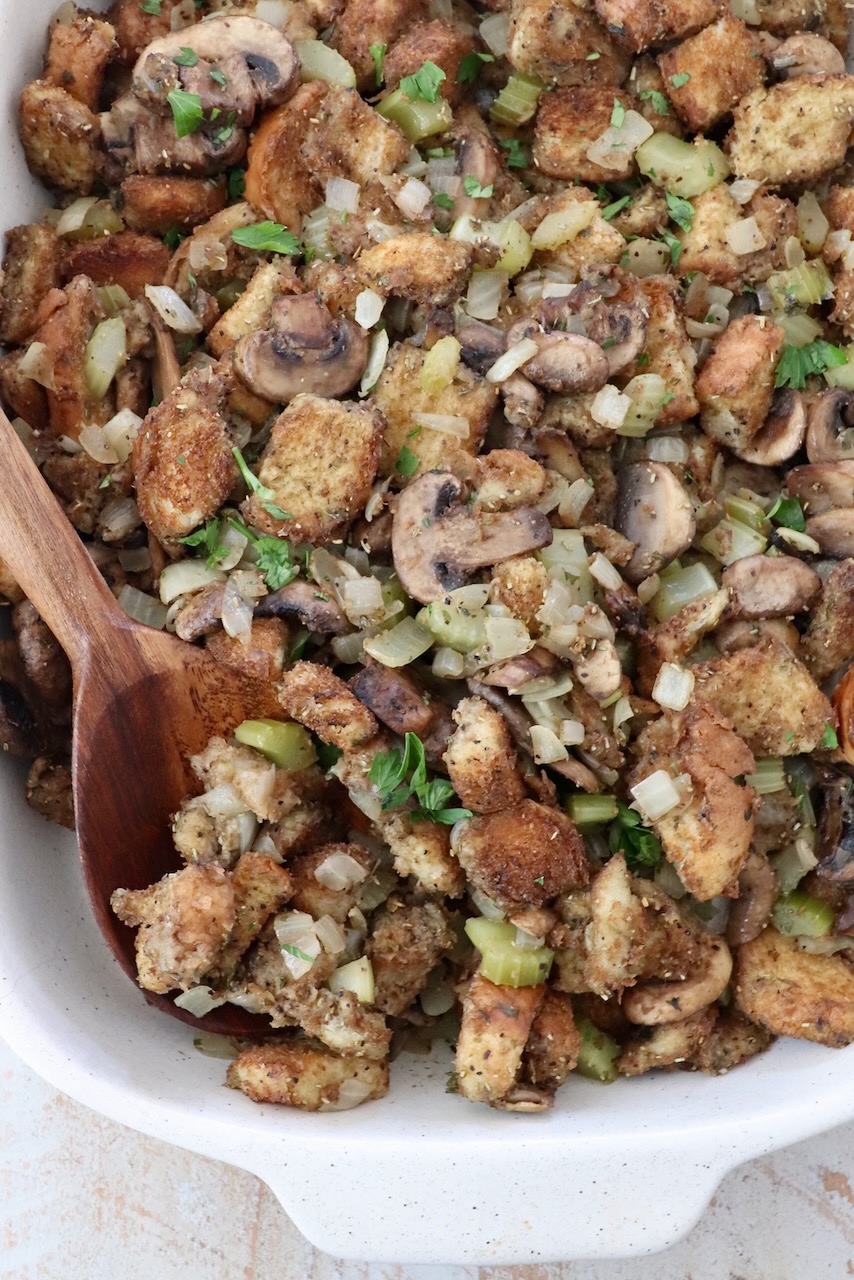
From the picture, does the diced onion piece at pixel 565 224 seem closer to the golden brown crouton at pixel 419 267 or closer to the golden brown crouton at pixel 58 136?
the golden brown crouton at pixel 419 267

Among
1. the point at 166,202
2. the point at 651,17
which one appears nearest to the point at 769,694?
the point at 651,17

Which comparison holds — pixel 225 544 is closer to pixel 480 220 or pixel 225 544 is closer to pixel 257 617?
pixel 257 617

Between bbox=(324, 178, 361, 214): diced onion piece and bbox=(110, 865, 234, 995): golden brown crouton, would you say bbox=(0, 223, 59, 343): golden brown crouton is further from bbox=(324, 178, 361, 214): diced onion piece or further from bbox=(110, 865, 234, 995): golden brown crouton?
bbox=(110, 865, 234, 995): golden brown crouton

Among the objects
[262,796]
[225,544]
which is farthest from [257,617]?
[262,796]

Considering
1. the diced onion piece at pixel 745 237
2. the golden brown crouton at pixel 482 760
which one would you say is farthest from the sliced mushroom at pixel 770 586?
the diced onion piece at pixel 745 237

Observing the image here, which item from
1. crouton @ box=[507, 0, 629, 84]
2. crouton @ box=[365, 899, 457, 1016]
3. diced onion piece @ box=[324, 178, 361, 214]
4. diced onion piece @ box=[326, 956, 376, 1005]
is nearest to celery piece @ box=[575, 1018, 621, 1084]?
crouton @ box=[365, 899, 457, 1016]

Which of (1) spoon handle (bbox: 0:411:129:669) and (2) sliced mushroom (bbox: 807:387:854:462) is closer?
(1) spoon handle (bbox: 0:411:129:669)
